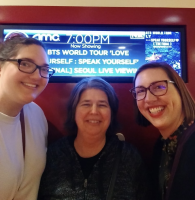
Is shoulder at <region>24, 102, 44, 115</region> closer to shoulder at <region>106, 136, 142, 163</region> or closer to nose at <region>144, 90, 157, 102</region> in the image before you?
shoulder at <region>106, 136, 142, 163</region>

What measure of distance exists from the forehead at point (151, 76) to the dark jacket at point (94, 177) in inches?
18.1

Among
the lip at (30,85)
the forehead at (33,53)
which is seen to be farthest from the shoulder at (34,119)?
the forehead at (33,53)

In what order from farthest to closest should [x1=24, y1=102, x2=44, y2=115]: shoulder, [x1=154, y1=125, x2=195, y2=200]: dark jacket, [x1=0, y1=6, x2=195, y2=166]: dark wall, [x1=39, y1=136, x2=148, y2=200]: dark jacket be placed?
[x1=0, y1=6, x2=195, y2=166]: dark wall → [x1=24, y1=102, x2=44, y2=115]: shoulder → [x1=39, y1=136, x2=148, y2=200]: dark jacket → [x1=154, y1=125, x2=195, y2=200]: dark jacket

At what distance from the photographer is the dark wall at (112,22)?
196 cm

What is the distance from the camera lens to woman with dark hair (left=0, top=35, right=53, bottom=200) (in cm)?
130

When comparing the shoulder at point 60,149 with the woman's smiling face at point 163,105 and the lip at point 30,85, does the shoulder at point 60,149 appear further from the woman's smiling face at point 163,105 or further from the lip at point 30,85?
the woman's smiling face at point 163,105

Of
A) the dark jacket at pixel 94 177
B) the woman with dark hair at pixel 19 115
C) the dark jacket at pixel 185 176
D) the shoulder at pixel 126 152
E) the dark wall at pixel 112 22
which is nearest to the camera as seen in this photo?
the dark jacket at pixel 185 176

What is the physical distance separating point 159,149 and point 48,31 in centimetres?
134

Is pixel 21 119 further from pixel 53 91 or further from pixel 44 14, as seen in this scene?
pixel 44 14

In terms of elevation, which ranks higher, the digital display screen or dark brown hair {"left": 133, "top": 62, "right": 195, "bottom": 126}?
the digital display screen

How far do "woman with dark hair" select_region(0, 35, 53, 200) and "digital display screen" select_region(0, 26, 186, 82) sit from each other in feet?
1.84

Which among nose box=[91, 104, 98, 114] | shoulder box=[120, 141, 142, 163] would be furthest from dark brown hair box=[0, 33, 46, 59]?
→ shoulder box=[120, 141, 142, 163]

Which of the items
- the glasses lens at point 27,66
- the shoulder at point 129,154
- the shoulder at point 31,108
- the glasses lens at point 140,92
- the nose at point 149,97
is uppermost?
the glasses lens at point 27,66

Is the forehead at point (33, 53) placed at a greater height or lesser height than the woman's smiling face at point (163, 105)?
greater
